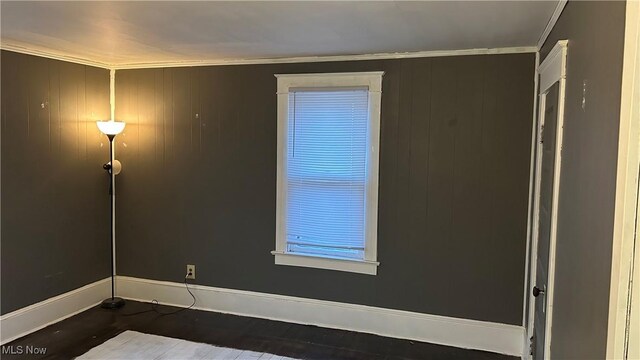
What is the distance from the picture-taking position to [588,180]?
1.52 meters

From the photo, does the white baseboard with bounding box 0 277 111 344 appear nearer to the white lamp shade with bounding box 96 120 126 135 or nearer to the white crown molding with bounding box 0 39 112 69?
the white lamp shade with bounding box 96 120 126 135

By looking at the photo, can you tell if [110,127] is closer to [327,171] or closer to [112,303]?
[112,303]

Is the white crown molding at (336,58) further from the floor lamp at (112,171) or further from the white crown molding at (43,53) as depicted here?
the floor lamp at (112,171)

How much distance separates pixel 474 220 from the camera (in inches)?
137

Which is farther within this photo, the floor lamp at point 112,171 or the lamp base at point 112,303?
the lamp base at point 112,303

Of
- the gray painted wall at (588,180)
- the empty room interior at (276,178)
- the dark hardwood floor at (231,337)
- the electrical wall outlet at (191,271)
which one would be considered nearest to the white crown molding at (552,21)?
the empty room interior at (276,178)

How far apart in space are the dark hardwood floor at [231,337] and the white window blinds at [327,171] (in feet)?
2.18

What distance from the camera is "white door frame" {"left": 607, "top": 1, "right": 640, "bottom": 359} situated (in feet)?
3.67

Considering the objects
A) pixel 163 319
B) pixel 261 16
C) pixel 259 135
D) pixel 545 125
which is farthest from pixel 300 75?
pixel 163 319

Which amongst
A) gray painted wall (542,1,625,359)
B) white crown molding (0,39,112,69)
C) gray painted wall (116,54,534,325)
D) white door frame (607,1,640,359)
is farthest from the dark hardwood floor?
white door frame (607,1,640,359)

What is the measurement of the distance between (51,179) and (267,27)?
2.34m

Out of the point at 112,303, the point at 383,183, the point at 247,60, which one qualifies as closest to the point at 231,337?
the point at 112,303

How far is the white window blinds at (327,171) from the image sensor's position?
12.2ft

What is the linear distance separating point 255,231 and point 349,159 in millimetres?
1070
